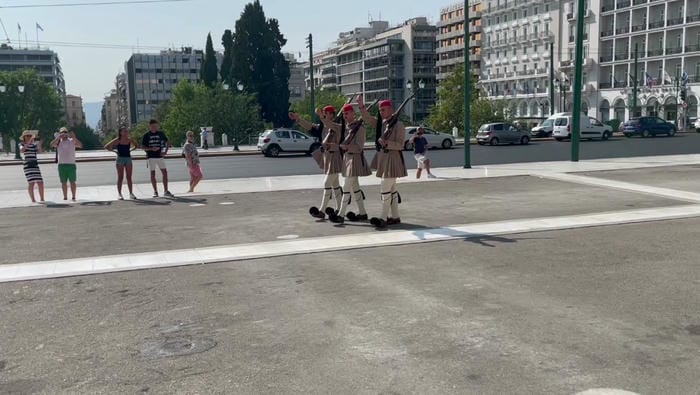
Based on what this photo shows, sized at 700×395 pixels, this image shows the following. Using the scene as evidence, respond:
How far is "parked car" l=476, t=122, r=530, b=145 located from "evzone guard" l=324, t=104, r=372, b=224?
2913 centimetres

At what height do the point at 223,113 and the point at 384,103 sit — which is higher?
the point at 223,113

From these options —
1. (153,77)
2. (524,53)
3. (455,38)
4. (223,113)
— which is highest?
(455,38)

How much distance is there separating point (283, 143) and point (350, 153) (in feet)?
76.4

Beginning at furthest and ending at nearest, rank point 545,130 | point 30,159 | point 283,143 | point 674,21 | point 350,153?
point 674,21 → point 545,130 → point 283,143 → point 30,159 → point 350,153

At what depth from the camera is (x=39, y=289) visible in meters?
6.17

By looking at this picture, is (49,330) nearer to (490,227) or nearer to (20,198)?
(490,227)

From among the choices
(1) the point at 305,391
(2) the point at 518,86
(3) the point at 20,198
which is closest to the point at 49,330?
(1) the point at 305,391

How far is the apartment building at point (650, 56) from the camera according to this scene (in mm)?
72688

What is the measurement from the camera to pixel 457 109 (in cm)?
5462

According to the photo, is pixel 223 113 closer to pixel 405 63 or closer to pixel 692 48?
pixel 692 48

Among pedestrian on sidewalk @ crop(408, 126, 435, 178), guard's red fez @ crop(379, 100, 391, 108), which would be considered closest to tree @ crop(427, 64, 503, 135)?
pedestrian on sidewalk @ crop(408, 126, 435, 178)

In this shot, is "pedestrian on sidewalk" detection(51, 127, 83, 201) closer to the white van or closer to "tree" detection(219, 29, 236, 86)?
the white van

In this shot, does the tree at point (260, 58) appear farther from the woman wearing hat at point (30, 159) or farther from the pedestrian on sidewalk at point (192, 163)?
the woman wearing hat at point (30, 159)

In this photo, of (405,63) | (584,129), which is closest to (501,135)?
(584,129)
